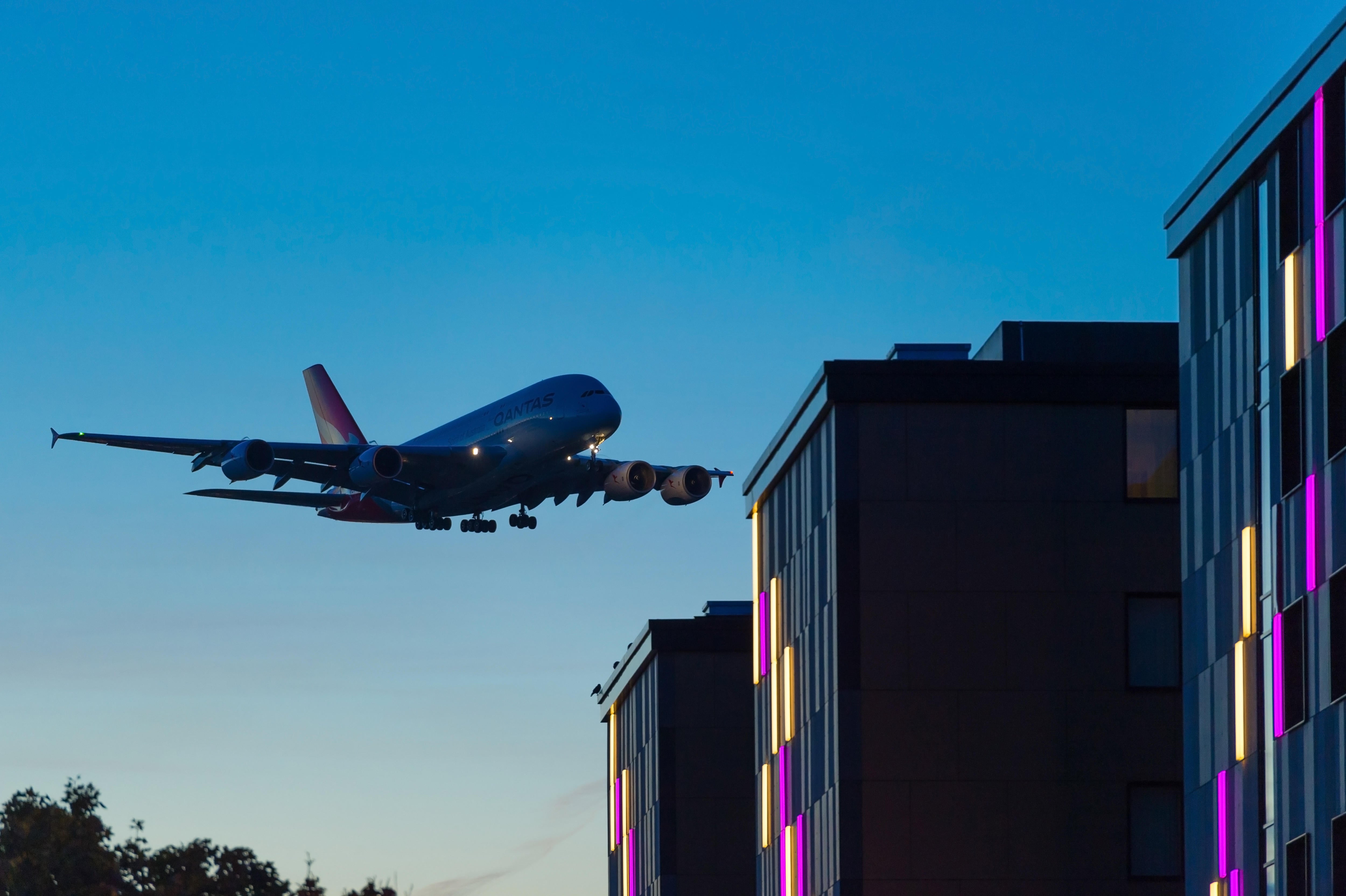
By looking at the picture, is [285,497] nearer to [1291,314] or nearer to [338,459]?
[338,459]

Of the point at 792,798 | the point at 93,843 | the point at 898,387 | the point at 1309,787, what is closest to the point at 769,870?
the point at 792,798

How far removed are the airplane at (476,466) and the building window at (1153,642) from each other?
2816 cm

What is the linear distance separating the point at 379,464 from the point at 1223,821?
1727 inches

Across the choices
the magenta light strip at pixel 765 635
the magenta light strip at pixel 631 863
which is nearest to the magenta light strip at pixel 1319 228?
the magenta light strip at pixel 765 635

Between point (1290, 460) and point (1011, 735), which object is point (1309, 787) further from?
point (1011, 735)

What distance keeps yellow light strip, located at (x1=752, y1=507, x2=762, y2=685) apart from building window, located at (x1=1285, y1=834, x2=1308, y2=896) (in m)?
26.0

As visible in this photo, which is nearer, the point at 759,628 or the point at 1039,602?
the point at 1039,602

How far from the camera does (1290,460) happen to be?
3058 cm

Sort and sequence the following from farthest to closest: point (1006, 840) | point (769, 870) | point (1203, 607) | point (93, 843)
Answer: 1. point (93, 843)
2. point (769, 870)
3. point (1006, 840)
4. point (1203, 607)

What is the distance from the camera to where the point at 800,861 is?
4878cm

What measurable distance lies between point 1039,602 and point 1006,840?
5180mm

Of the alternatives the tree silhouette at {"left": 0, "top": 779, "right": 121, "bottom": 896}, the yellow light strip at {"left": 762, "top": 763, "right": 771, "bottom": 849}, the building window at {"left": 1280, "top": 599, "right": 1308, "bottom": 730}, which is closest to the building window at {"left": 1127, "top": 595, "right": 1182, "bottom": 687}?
the yellow light strip at {"left": 762, "top": 763, "right": 771, "bottom": 849}

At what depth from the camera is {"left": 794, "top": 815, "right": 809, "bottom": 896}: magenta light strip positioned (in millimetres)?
47906

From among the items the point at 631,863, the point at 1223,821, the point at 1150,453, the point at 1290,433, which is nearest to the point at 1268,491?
the point at 1290,433
